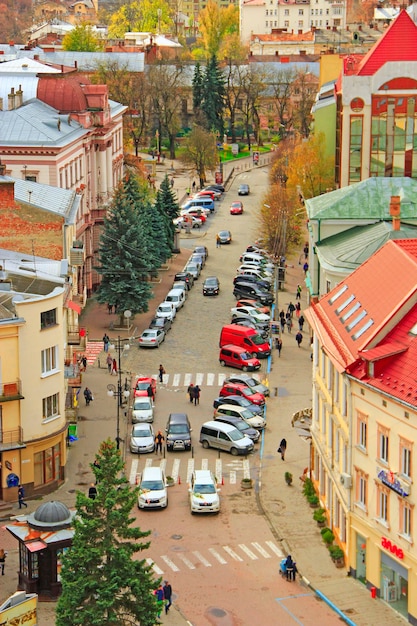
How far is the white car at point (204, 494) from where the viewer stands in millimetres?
58969

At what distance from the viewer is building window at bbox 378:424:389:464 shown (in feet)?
161

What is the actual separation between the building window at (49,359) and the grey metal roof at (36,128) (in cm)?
3325

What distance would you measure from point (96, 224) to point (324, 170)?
58.6 feet

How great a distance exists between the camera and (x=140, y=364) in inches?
3206

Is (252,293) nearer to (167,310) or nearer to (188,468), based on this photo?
(167,310)

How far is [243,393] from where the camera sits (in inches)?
2911

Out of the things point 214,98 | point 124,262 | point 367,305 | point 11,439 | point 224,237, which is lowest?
point 224,237

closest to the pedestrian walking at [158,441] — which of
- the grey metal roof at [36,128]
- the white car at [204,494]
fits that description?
the white car at [204,494]

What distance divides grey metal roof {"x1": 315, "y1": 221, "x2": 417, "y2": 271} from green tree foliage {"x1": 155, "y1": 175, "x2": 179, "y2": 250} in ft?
98.8

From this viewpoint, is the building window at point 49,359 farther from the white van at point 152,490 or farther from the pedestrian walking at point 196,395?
the pedestrian walking at point 196,395

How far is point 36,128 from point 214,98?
72.3 metres

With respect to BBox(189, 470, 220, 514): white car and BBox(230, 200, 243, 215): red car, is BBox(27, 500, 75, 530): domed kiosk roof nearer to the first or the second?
BBox(189, 470, 220, 514): white car

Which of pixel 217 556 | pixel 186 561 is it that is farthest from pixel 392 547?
pixel 186 561

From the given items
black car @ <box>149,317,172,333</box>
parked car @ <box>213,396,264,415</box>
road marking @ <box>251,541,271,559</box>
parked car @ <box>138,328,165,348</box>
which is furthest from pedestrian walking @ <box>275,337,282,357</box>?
road marking @ <box>251,541,271,559</box>
